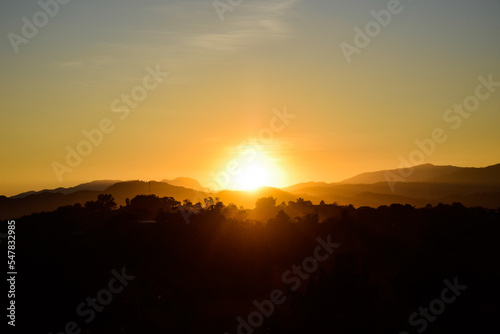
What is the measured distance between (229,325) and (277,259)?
720 inches

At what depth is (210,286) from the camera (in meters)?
45.5

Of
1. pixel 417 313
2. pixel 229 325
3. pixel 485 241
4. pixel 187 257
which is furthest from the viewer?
pixel 485 241

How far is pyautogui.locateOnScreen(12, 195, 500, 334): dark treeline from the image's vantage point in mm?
29250

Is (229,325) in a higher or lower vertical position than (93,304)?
lower

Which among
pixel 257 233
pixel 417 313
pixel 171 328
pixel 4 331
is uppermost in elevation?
pixel 257 233

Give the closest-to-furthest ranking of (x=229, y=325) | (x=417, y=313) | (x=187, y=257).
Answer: (x=417, y=313), (x=229, y=325), (x=187, y=257)

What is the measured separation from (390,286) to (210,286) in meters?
15.1

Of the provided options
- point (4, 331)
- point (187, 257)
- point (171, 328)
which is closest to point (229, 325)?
point (171, 328)

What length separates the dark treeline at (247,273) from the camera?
96.0ft

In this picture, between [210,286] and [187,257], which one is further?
[187,257]

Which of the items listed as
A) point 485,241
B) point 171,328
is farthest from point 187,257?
point 485,241

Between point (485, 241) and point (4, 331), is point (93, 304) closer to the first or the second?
point (4, 331)

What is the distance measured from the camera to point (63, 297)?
3512cm

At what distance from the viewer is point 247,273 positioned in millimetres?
48688
